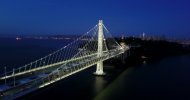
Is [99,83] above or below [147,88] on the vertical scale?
above

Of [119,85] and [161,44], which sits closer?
[119,85]

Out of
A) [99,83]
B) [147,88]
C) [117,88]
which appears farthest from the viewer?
[99,83]

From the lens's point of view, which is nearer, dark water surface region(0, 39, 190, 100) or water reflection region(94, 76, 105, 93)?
dark water surface region(0, 39, 190, 100)

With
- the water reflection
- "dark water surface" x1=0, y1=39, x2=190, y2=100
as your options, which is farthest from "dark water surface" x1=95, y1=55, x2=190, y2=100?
the water reflection

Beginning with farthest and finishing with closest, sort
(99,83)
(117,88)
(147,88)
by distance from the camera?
(99,83) < (147,88) < (117,88)

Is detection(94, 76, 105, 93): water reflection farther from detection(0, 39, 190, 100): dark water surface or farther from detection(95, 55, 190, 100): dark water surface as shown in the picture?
detection(95, 55, 190, 100): dark water surface

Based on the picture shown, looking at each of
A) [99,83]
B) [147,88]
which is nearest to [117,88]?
[99,83]

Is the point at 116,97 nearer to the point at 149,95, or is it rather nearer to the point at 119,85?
the point at 149,95

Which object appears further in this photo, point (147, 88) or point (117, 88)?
point (147, 88)

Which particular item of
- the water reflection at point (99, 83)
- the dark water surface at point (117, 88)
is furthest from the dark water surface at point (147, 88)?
the water reflection at point (99, 83)

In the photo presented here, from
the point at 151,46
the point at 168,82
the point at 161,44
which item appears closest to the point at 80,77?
the point at 168,82

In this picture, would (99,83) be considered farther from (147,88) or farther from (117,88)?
(147,88)
